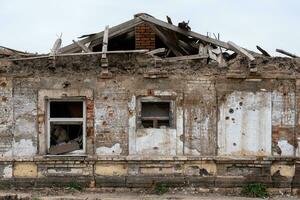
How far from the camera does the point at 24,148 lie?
11500 millimetres

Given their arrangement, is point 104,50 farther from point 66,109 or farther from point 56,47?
point 66,109

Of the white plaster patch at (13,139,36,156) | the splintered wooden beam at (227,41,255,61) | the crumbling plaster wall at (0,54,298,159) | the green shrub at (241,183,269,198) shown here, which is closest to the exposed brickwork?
the crumbling plaster wall at (0,54,298,159)

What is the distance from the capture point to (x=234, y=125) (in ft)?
38.0

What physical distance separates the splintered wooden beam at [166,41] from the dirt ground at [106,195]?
143 inches

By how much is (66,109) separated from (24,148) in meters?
1.39

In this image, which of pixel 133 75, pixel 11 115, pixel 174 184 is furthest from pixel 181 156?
pixel 11 115

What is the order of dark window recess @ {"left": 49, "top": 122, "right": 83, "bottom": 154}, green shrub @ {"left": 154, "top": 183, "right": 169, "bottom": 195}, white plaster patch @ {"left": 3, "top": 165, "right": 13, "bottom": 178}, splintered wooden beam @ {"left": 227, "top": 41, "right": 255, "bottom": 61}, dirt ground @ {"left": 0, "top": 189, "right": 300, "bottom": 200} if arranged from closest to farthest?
1. dirt ground @ {"left": 0, "top": 189, "right": 300, "bottom": 200}
2. splintered wooden beam @ {"left": 227, "top": 41, "right": 255, "bottom": 61}
3. green shrub @ {"left": 154, "top": 183, "right": 169, "bottom": 195}
4. white plaster patch @ {"left": 3, "top": 165, "right": 13, "bottom": 178}
5. dark window recess @ {"left": 49, "top": 122, "right": 83, "bottom": 154}

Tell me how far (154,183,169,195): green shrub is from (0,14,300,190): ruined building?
0.38ft

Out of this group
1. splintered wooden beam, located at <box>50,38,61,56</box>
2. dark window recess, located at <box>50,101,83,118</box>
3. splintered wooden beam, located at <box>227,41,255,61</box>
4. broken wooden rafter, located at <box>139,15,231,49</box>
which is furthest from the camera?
broken wooden rafter, located at <box>139,15,231,49</box>

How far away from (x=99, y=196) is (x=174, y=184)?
184 cm

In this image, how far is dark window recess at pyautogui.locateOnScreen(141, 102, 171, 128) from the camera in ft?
38.4

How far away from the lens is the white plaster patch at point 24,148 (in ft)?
37.7

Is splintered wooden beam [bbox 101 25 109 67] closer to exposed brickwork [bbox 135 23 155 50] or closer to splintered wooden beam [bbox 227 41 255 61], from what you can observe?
exposed brickwork [bbox 135 23 155 50]

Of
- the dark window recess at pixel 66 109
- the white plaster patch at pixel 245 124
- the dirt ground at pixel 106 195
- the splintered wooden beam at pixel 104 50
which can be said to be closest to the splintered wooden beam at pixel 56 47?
the splintered wooden beam at pixel 104 50
